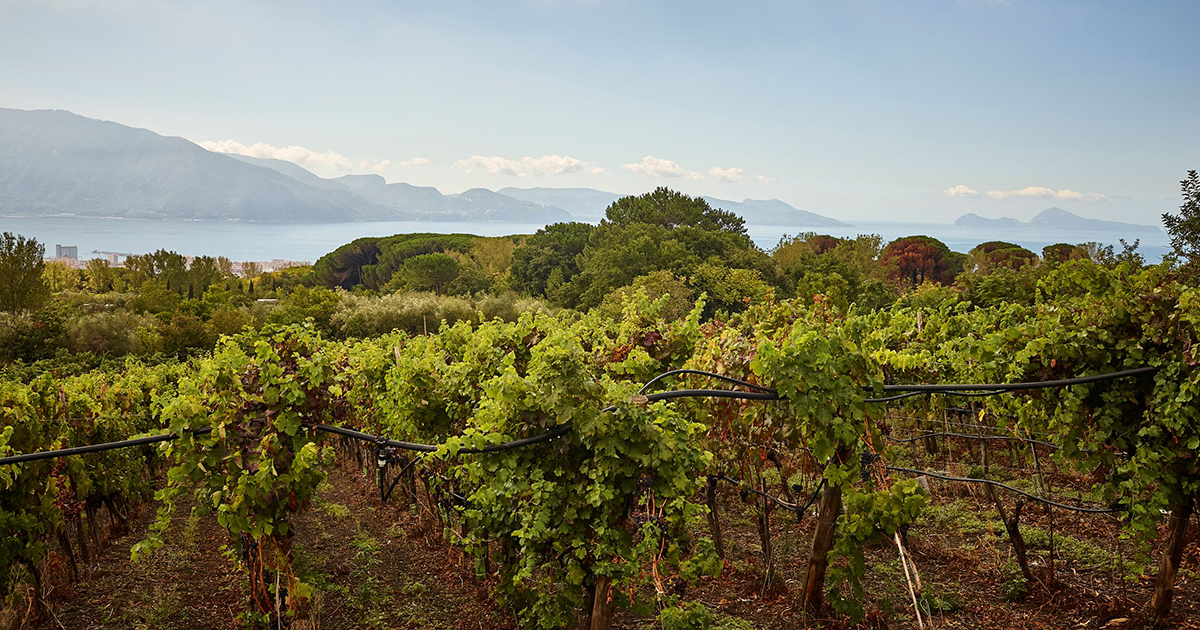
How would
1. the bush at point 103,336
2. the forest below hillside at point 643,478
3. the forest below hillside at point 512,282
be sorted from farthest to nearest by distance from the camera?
1. the bush at point 103,336
2. the forest below hillside at point 512,282
3. the forest below hillside at point 643,478

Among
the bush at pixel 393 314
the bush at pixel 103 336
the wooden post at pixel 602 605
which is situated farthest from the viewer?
the bush at pixel 393 314

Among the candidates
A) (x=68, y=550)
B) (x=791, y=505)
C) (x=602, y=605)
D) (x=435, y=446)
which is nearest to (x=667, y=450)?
(x=435, y=446)

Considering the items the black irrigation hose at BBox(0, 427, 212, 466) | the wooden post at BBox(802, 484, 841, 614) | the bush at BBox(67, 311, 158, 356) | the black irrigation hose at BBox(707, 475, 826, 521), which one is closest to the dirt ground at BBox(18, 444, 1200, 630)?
the wooden post at BBox(802, 484, 841, 614)

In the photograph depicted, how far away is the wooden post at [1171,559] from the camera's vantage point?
4352 millimetres

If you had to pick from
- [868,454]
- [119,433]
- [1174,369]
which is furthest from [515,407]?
[119,433]

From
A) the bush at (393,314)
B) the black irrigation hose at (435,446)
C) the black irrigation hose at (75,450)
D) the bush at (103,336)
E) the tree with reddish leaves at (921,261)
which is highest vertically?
the tree with reddish leaves at (921,261)

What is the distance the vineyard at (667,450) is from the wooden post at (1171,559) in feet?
0.05

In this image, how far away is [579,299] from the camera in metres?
42.7

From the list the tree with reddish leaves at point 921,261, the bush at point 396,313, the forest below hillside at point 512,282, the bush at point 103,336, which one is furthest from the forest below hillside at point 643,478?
the tree with reddish leaves at point 921,261

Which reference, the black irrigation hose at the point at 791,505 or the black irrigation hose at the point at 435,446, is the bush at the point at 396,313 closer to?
the black irrigation hose at the point at 791,505

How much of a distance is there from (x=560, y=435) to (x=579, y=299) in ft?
130

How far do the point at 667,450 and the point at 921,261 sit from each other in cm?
5584

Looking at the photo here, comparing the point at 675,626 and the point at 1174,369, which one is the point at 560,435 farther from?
the point at 1174,369

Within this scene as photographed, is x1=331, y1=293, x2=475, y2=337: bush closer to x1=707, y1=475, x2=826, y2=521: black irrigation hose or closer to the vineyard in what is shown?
the vineyard
